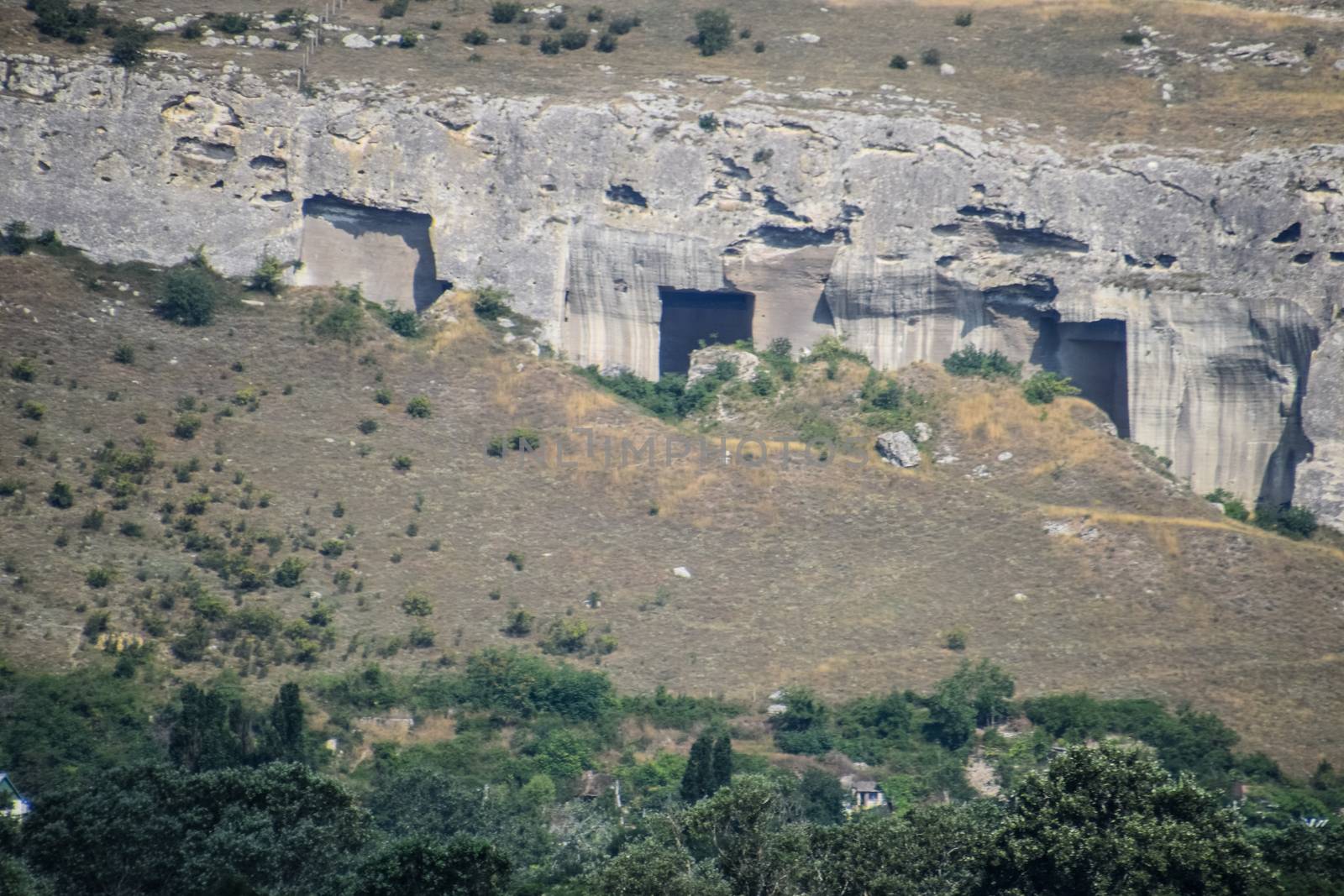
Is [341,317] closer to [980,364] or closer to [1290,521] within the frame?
[980,364]

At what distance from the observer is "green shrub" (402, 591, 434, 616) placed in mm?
52562

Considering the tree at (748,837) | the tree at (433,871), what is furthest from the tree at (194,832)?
the tree at (748,837)

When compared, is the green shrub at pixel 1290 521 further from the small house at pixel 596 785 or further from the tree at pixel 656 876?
the tree at pixel 656 876

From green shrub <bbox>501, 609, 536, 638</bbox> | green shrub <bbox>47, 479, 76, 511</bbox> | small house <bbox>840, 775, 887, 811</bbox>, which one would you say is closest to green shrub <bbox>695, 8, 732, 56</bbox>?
green shrub <bbox>501, 609, 536, 638</bbox>

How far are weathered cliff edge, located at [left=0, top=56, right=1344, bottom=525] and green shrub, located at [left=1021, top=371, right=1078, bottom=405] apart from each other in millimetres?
972

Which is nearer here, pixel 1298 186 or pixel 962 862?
pixel 962 862

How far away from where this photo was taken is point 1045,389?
6088 cm

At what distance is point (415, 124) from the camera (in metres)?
63.0

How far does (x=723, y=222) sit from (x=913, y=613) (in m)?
14.0

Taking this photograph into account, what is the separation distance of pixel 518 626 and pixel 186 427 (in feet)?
33.1

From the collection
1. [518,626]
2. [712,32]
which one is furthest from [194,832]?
[712,32]

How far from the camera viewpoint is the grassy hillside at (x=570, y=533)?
2015 inches

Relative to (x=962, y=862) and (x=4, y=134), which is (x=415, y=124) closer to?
(x=4, y=134)

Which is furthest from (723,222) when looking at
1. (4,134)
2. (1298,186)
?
(4,134)
